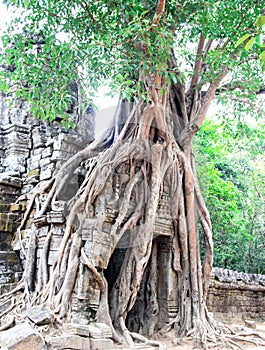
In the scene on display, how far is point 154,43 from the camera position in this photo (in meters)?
5.30

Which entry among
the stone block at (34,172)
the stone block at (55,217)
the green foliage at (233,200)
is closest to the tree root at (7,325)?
the stone block at (55,217)

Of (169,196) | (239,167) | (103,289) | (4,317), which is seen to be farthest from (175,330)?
(239,167)

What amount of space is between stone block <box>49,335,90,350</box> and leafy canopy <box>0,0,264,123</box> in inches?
108

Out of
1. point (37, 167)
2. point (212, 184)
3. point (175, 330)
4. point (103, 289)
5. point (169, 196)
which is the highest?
point (212, 184)

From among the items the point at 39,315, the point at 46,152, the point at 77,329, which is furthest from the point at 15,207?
the point at 77,329

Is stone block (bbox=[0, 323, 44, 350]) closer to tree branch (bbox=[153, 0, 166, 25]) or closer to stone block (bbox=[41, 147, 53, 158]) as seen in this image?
stone block (bbox=[41, 147, 53, 158])

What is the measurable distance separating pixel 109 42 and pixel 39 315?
3.29 m

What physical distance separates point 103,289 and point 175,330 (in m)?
1.45

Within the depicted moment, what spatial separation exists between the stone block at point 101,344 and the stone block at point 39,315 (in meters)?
0.55

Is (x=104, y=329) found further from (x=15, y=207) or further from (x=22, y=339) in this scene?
(x=15, y=207)

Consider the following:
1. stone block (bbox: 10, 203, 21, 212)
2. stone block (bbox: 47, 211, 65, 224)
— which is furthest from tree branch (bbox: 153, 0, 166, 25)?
stone block (bbox: 10, 203, 21, 212)

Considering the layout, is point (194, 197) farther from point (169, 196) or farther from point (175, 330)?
point (175, 330)

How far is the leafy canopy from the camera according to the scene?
5233 millimetres

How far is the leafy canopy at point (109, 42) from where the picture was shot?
5.23 meters
